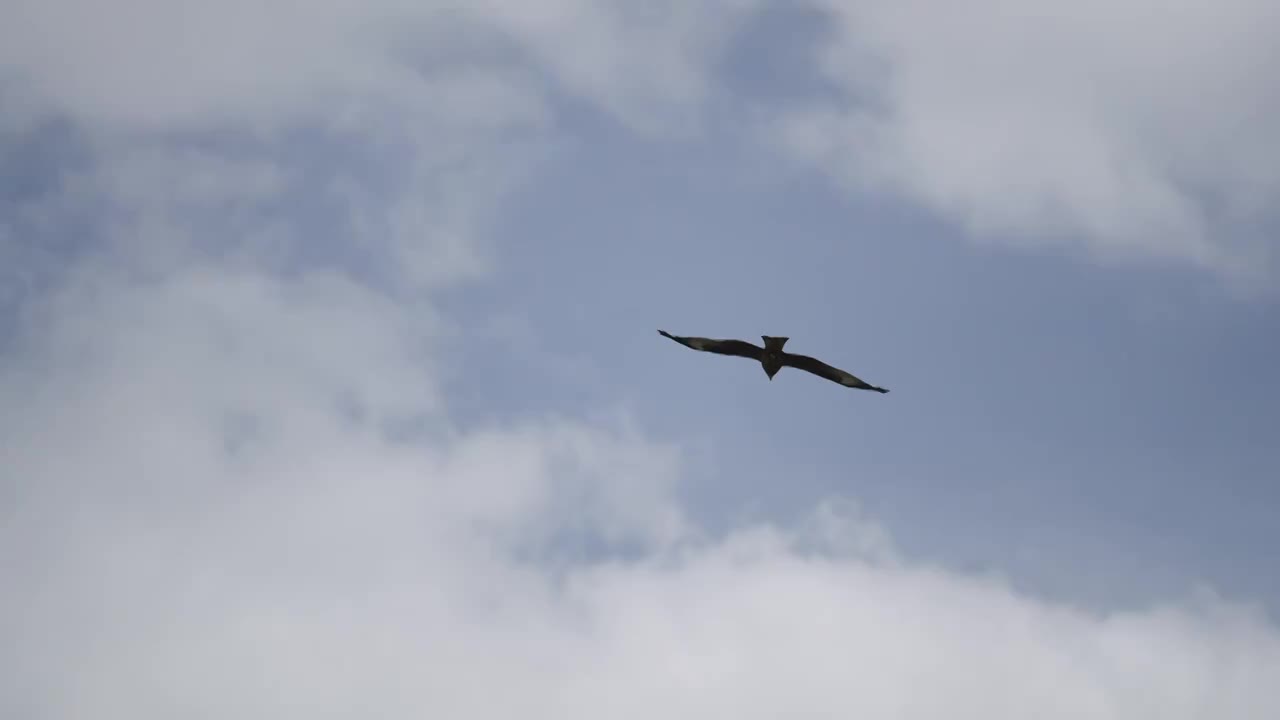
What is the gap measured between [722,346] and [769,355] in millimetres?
1896

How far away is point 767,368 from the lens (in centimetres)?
4959

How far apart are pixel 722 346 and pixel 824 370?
4.26 meters

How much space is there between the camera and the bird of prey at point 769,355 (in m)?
48.9

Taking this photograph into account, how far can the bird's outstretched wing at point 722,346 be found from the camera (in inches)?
1938

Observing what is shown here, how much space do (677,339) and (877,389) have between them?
7.83 m

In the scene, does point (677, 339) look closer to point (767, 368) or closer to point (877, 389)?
point (767, 368)

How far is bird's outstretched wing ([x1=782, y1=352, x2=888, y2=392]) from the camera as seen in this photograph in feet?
163

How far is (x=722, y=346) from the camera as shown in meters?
49.7

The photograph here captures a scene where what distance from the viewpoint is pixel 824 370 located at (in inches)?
1998

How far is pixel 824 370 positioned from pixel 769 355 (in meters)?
2.96

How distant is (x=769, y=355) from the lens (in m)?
49.0

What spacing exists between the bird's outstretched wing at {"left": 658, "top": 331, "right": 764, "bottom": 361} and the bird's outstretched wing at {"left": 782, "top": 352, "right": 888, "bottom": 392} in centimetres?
118

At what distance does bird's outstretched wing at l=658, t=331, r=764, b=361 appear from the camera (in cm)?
4922

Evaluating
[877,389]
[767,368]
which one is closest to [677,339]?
[767,368]
